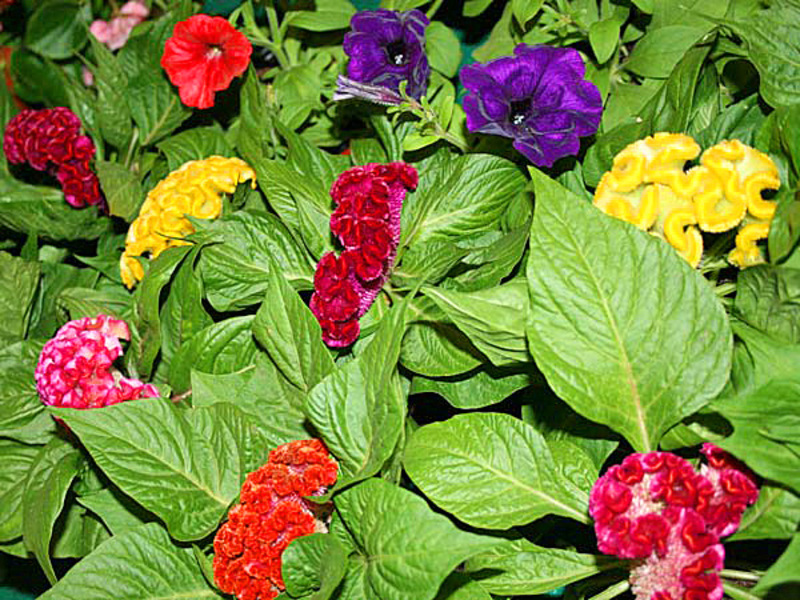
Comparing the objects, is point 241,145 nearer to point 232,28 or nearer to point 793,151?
point 232,28

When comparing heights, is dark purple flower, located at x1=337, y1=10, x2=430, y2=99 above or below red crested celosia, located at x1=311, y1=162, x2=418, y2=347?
above

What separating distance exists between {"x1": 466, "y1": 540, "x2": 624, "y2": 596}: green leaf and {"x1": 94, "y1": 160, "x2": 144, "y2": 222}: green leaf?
607 millimetres

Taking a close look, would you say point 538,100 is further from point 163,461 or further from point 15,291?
point 15,291

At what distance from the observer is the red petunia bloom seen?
3.41 ft

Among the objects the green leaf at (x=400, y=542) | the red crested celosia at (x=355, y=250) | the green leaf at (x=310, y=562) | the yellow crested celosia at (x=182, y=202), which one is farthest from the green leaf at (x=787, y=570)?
the yellow crested celosia at (x=182, y=202)

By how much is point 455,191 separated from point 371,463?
299 millimetres

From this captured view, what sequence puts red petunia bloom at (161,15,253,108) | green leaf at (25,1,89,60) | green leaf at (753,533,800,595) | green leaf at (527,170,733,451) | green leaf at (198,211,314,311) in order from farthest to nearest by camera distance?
green leaf at (25,1,89,60) → red petunia bloom at (161,15,253,108) → green leaf at (198,211,314,311) → green leaf at (527,170,733,451) → green leaf at (753,533,800,595)

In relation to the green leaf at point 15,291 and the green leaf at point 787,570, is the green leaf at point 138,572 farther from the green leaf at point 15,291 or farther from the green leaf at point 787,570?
the green leaf at point 787,570

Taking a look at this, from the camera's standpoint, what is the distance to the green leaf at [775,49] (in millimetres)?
764

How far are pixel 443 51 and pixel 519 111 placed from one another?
Result: 208mm

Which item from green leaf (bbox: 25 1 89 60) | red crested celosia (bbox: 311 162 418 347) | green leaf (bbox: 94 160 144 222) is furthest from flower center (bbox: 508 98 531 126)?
green leaf (bbox: 25 1 89 60)

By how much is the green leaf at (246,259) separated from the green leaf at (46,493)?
22 cm

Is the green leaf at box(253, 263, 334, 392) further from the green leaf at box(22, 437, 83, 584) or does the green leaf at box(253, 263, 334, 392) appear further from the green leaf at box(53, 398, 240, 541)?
the green leaf at box(22, 437, 83, 584)

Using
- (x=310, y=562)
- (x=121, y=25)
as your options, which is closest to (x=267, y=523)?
(x=310, y=562)
